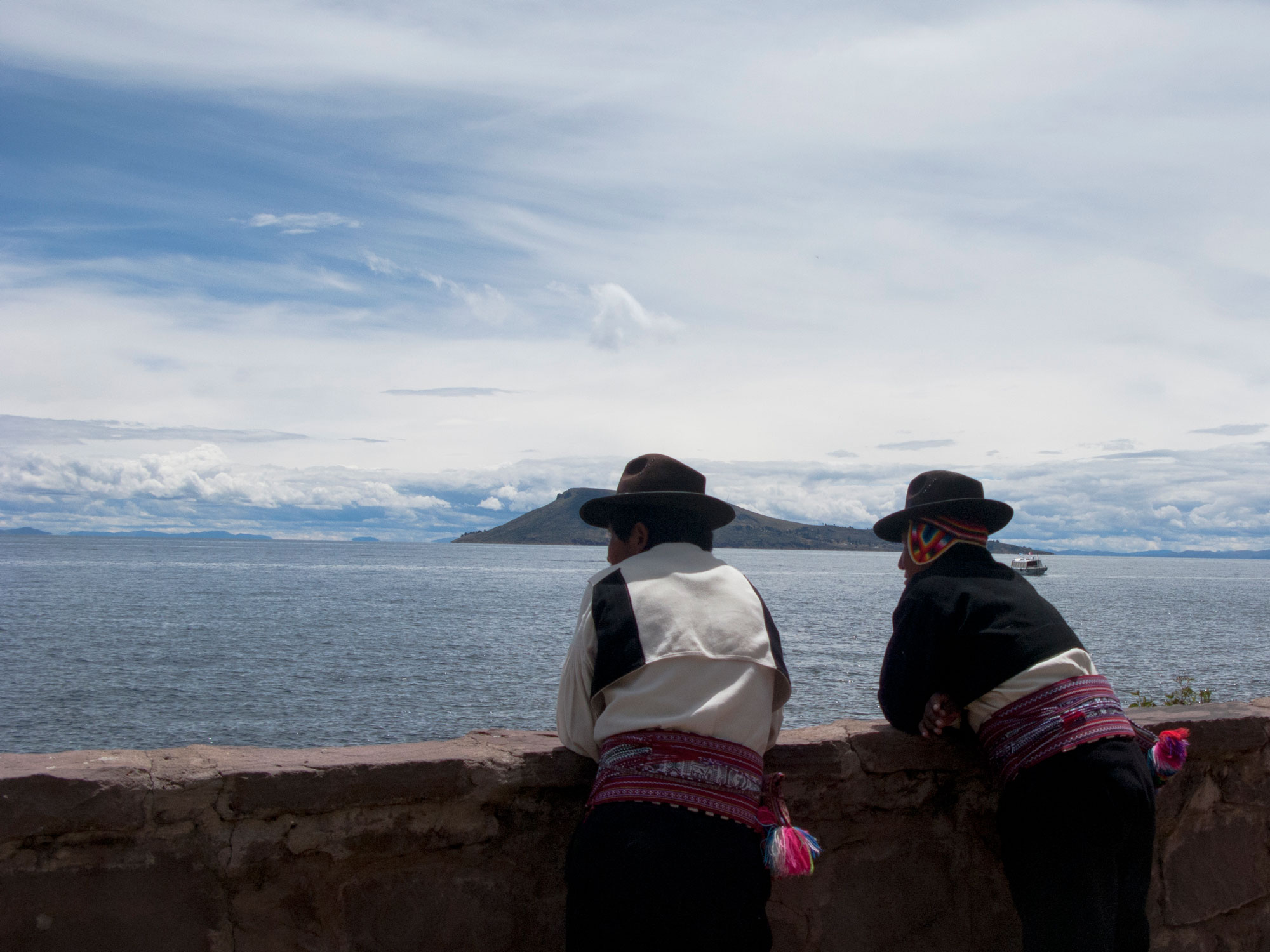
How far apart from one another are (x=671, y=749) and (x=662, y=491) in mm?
693

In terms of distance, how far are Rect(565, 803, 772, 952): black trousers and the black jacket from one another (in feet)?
2.30

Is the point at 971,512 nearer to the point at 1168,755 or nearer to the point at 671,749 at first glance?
the point at 1168,755

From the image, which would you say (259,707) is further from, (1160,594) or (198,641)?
(1160,594)

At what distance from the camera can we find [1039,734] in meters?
2.74

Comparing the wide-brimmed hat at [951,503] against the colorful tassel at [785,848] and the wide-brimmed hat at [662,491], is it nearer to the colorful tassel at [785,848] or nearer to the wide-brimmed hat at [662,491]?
the wide-brimmed hat at [662,491]

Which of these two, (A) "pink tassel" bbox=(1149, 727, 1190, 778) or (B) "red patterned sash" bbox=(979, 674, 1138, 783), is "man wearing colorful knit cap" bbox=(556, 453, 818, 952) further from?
(A) "pink tassel" bbox=(1149, 727, 1190, 778)

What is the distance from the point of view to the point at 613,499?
2713 millimetres

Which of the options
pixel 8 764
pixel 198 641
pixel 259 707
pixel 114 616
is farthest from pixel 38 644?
pixel 8 764

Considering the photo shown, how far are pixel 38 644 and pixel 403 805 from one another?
138 feet

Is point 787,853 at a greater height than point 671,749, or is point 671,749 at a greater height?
point 671,749

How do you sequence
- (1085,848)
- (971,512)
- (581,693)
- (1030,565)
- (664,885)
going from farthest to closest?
(1030,565), (971,512), (1085,848), (581,693), (664,885)

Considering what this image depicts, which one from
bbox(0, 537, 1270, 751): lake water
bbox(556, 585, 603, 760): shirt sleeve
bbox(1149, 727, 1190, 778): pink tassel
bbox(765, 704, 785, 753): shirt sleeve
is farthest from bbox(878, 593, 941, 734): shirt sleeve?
bbox(0, 537, 1270, 751): lake water

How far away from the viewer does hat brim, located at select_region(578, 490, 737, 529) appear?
2.69 metres

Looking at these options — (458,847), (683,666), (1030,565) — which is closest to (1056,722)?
(683,666)
